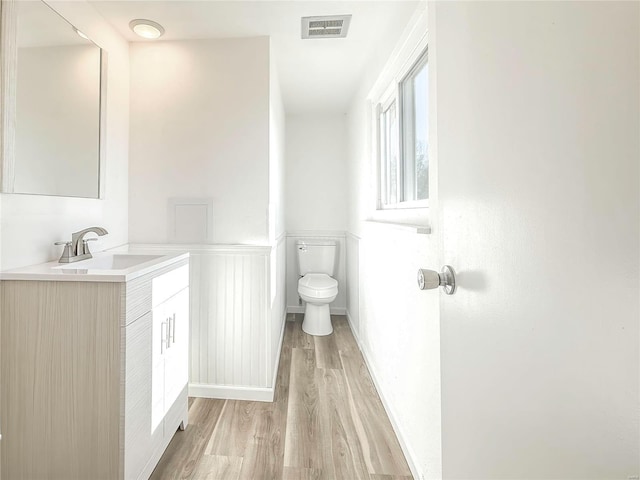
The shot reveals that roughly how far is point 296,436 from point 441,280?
1343 mm

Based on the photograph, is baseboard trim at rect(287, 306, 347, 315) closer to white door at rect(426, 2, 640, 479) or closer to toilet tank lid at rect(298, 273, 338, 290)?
toilet tank lid at rect(298, 273, 338, 290)

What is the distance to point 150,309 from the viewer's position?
4.17 feet

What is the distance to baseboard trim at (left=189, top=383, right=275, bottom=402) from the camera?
192 centimetres

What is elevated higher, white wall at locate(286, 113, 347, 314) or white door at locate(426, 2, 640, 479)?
white wall at locate(286, 113, 347, 314)

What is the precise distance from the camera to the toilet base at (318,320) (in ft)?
9.61

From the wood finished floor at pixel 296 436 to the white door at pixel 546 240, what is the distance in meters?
0.98

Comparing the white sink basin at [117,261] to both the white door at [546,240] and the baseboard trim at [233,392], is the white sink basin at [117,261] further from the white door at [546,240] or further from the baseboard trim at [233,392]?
the white door at [546,240]

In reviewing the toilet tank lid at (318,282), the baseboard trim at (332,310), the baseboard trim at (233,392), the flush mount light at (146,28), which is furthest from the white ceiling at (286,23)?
the baseboard trim at (332,310)

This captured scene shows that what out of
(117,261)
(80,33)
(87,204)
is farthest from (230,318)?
(80,33)

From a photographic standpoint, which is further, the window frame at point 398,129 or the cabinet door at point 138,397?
the window frame at point 398,129

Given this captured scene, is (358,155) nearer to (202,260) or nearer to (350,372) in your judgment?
(202,260)

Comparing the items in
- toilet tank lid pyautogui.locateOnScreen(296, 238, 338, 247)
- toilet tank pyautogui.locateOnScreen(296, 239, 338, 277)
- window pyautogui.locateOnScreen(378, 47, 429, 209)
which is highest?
window pyautogui.locateOnScreen(378, 47, 429, 209)

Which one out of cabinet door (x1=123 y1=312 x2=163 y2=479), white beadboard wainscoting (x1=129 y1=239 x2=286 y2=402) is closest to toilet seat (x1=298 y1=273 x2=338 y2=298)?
white beadboard wainscoting (x1=129 y1=239 x2=286 y2=402)

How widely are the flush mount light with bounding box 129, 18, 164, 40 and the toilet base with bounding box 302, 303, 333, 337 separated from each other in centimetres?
237
